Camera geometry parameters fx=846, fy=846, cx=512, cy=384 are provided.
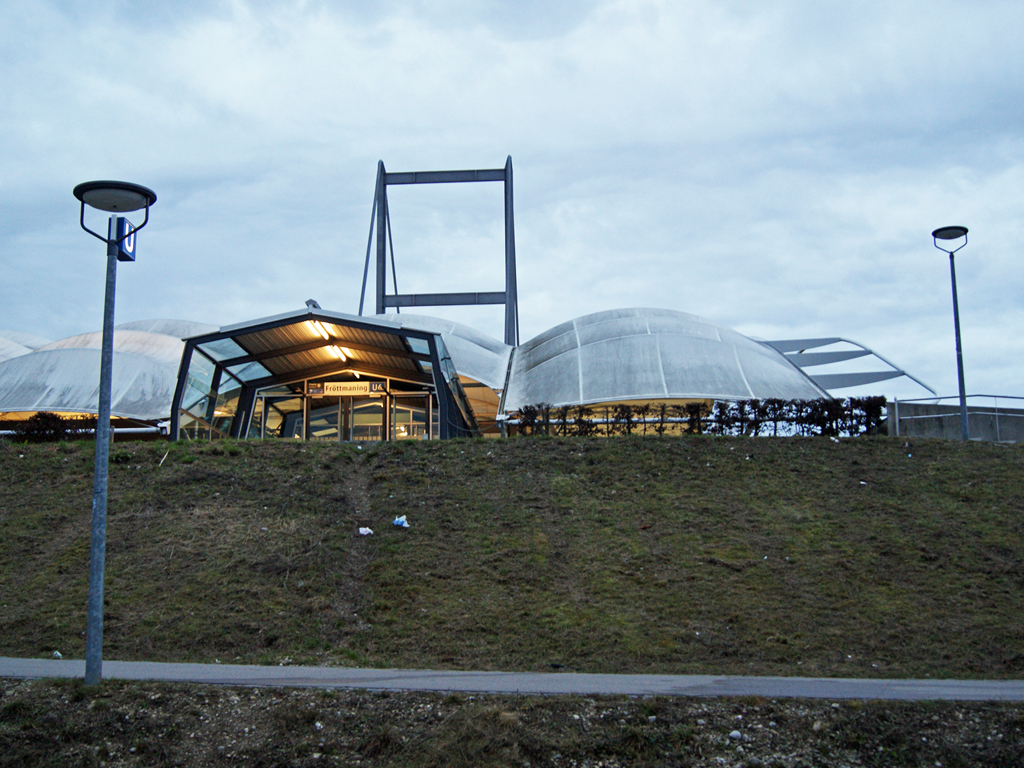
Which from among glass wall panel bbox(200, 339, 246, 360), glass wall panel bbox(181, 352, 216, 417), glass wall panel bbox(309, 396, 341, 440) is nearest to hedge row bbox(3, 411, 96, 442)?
glass wall panel bbox(181, 352, 216, 417)

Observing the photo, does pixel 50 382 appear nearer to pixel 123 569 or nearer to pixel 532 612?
pixel 123 569

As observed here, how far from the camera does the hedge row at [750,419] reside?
1988cm

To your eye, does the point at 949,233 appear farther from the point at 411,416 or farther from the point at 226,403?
the point at 226,403

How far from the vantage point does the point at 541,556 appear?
41.2 feet

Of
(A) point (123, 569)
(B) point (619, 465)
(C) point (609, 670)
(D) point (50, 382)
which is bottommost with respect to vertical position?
(C) point (609, 670)

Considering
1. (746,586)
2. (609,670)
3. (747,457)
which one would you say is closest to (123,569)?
(609,670)

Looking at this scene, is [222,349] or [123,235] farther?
[222,349]

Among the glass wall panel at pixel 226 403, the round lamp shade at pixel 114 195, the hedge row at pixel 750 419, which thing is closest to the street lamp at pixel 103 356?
the round lamp shade at pixel 114 195

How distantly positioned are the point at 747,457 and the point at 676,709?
36.5 ft

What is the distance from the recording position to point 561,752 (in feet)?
21.5

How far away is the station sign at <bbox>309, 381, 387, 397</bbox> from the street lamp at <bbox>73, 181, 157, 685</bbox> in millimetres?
19137

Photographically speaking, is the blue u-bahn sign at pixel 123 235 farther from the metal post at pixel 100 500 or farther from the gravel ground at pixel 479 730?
the gravel ground at pixel 479 730

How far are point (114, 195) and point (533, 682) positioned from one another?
6.18 meters

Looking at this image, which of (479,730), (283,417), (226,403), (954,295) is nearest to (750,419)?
(954,295)
